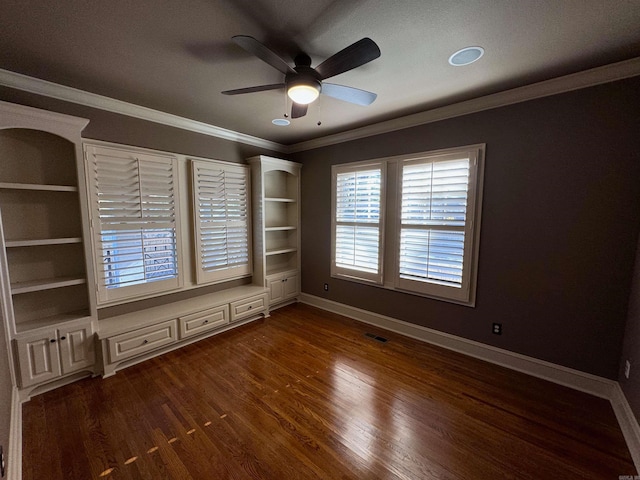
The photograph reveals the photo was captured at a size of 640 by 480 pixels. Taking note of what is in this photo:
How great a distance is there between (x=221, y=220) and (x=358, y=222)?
1.95 m

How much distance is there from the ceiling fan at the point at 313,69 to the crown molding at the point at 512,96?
127 centimetres

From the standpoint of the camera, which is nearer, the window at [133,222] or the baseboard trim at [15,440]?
the baseboard trim at [15,440]

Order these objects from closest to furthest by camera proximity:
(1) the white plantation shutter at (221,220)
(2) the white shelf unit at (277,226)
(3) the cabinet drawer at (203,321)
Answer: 1. (3) the cabinet drawer at (203,321)
2. (1) the white plantation shutter at (221,220)
3. (2) the white shelf unit at (277,226)

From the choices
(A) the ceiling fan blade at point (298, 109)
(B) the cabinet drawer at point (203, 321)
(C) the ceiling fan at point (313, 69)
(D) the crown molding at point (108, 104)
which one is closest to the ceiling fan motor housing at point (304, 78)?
(C) the ceiling fan at point (313, 69)

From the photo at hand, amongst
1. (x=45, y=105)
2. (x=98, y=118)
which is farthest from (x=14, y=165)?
(x=98, y=118)

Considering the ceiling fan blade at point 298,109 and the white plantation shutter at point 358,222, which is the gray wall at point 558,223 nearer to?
the white plantation shutter at point 358,222

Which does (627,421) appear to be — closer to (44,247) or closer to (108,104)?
(44,247)

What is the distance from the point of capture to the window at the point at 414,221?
2.75 meters

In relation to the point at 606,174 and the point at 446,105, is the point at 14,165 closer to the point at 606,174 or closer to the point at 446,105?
the point at 446,105

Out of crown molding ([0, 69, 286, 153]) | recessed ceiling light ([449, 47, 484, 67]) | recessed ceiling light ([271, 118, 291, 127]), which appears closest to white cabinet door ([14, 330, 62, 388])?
crown molding ([0, 69, 286, 153])

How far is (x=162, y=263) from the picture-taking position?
3.02 m

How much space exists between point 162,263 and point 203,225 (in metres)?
0.67

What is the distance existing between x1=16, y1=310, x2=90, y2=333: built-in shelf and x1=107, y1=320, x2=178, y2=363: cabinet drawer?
1.14 feet

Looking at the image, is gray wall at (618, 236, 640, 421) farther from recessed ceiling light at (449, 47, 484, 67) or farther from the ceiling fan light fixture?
the ceiling fan light fixture
